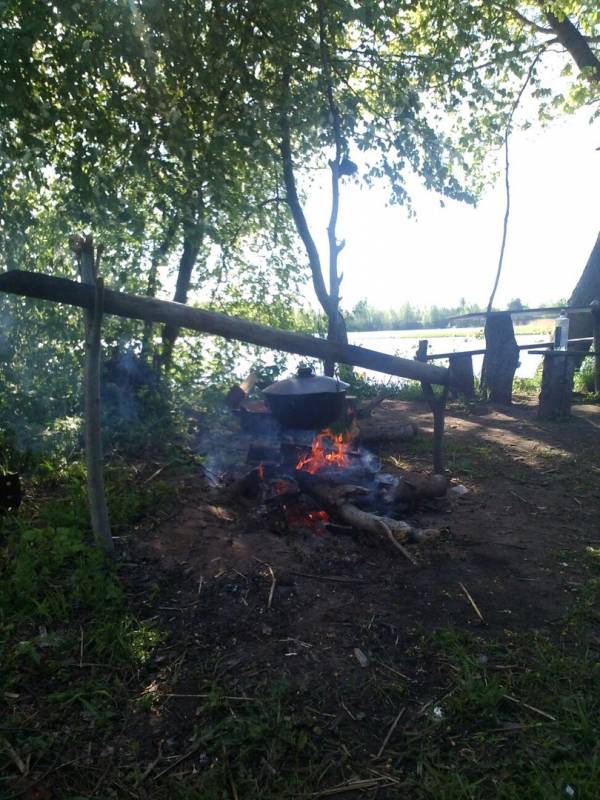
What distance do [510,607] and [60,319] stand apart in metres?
5.81

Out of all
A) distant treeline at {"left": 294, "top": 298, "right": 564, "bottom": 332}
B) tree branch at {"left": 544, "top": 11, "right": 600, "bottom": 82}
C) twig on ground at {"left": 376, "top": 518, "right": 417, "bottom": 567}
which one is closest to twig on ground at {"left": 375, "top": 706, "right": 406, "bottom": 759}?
twig on ground at {"left": 376, "top": 518, "right": 417, "bottom": 567}

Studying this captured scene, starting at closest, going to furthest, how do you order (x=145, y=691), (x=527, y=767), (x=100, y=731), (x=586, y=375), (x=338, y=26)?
(x=527, y=767) → (x=100, y=731) → (x=145, y=691) → (x=338, y=26) → (x=586, y=375)

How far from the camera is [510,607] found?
3.23 metres

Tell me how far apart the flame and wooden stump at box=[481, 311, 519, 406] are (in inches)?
215

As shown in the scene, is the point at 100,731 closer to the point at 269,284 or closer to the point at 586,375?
the point at 269,284

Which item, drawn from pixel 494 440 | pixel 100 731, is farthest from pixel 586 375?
pixel 100 731

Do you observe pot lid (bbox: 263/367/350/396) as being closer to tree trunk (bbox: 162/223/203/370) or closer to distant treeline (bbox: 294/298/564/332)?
tree trunk (bbox: 162/223/203/370)

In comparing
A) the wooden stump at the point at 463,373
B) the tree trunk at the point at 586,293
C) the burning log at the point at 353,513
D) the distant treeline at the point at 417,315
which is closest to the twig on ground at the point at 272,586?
the burning log at the point at 353,513

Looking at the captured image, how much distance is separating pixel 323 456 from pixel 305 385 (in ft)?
2.43

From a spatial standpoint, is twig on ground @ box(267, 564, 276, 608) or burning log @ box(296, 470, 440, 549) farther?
burning log @ box(296, 470, 440, 549)

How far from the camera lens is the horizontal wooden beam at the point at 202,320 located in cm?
321

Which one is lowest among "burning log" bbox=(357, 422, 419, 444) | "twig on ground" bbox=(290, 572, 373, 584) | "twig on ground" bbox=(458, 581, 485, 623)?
"twig on ground" bbox=(290, 572, 373, 584)

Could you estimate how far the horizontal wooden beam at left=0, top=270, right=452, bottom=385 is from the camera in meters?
3.21

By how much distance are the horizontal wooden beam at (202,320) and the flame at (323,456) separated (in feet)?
2.99
